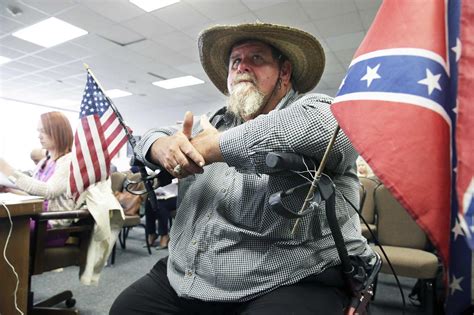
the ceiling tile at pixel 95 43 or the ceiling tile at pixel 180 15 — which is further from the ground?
the ceiling tile at pixel 180 15

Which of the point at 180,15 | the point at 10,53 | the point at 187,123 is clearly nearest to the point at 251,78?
the point at 187,123

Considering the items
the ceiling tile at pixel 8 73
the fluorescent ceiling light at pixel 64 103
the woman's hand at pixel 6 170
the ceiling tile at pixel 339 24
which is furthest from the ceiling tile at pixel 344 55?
the fluorescent ceiling light at pixel 64 103

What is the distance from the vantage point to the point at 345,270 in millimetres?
774

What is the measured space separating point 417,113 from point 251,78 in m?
0.63

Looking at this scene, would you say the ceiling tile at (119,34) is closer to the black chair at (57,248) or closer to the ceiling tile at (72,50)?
the ceiling tile at (72,50)

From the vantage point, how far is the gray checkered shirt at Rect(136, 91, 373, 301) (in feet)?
2.33

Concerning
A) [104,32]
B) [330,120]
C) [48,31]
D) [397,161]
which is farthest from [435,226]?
[48,31]

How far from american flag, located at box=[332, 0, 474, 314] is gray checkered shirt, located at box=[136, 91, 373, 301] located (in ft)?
0.44

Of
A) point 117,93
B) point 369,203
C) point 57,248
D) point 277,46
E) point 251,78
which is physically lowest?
point 57,248

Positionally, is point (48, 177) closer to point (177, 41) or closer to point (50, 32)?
point (177, 41)

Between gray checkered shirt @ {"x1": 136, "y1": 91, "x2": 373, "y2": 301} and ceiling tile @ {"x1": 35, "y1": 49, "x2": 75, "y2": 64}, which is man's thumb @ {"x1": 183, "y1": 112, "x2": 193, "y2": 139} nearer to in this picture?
gray checkered shirt @ {"x1": 136, "y1": 91, "x2": 373, "y2": 301}

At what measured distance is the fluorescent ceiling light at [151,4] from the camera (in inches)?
153

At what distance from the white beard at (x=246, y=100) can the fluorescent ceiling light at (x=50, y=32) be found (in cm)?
450

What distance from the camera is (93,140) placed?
165 cm
